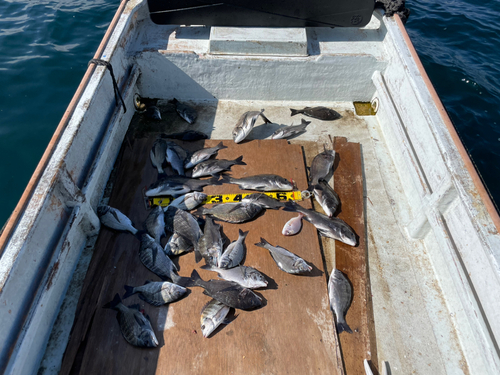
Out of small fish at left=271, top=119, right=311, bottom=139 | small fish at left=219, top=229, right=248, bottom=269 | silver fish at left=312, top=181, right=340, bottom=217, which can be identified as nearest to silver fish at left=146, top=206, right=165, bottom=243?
small fish at left=219, top=229, right=248, bottom=269

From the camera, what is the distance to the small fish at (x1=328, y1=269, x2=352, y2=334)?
10.0 ft

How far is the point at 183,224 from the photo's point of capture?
359 centimetres

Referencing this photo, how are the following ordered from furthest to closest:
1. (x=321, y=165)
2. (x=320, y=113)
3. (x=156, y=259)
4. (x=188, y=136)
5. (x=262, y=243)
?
(x=320, y=113)
(x=188, y=136)
(x=321, y=165)
(x=262, y=243)
(x=156, y=259)

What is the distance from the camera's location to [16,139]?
576 cm

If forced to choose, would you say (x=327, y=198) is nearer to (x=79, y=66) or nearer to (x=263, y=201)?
(x=263, y=201)

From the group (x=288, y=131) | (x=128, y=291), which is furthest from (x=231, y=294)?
(x=288, y=131)

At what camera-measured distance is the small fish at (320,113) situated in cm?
509

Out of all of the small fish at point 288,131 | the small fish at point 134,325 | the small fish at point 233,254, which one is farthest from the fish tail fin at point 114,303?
the small fish at point 288,131

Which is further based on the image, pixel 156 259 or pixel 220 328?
pixel 156 259

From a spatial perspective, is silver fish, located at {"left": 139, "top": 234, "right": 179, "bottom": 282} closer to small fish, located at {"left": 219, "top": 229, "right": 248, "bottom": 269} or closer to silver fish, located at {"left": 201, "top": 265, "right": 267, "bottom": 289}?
silver fish, located at {"left": 201, "top": 265, "right": 267, "bottom": 289}

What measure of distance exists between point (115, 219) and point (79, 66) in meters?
5.85

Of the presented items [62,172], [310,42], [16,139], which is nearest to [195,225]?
[62,172]

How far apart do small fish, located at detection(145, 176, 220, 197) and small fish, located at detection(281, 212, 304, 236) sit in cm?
122

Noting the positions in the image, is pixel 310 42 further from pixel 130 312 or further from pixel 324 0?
pixel 130 312
